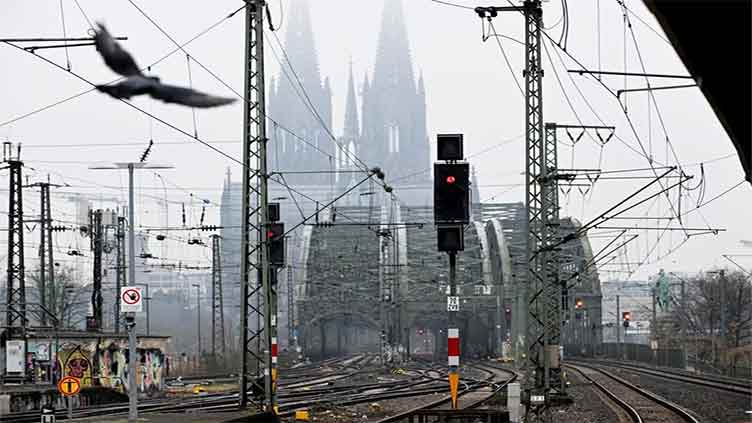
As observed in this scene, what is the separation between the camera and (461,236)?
21328 mm

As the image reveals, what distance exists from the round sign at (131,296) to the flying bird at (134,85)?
6.91 meters

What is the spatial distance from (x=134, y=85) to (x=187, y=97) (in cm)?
78

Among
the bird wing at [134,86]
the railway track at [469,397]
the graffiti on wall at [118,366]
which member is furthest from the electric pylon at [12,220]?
the bird wing at [134,86]

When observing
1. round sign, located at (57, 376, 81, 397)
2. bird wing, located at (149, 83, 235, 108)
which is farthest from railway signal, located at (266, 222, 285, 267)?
bird wing, located at (149, 83, 235, 108)

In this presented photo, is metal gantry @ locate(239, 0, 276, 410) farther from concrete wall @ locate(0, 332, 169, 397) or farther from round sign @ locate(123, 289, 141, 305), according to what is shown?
concrete wall @ locate(0, 332, 169, 397)

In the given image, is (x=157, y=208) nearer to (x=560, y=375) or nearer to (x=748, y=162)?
(x=560, y=375)

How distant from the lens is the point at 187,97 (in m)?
15.9

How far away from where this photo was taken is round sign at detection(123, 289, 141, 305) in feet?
73.9

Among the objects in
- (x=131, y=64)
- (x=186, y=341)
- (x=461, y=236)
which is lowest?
(x=186, y=341)

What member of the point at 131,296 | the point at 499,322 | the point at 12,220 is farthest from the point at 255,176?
the point at 499,322

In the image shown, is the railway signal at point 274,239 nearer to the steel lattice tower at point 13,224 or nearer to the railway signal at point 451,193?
the railway signal at point 451,193

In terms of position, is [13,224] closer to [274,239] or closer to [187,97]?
[274,239]

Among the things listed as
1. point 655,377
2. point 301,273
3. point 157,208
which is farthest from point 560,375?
point 301,273

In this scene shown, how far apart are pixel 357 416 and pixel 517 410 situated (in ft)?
28.3
